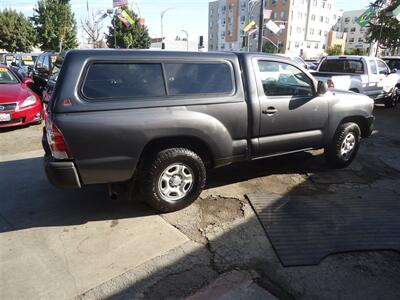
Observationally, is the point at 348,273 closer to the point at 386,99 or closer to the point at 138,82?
the point at 138,82

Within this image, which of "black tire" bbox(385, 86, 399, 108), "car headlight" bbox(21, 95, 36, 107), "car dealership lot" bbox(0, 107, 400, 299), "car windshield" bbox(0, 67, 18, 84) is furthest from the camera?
"black tire" bbox(385, 86, 399, 108)

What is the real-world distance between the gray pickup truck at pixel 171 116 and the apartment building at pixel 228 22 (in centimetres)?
7698

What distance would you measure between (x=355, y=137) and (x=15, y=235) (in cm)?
505

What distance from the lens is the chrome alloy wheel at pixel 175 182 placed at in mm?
3948

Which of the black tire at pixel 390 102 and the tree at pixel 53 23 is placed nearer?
the black tire at pixel 390 102

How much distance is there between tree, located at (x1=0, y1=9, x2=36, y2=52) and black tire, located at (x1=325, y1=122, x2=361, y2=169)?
51723 mm

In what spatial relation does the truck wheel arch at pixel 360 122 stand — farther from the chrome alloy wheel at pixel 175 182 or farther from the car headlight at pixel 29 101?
the car headlight at pixel 29 101

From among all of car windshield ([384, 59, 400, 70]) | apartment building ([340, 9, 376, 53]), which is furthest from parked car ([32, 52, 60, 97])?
apartment building ([340, 9, 376, 53])

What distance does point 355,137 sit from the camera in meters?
5.67

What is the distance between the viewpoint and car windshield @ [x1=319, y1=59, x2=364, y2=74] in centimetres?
1055

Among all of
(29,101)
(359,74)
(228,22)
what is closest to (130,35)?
(359,74)

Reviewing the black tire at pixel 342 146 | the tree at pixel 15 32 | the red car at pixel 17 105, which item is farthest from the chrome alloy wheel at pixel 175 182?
the tree at pixel 15 32

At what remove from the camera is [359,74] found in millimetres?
10359

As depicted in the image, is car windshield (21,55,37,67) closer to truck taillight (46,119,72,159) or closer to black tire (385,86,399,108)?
black tire (385,86,399,108)
